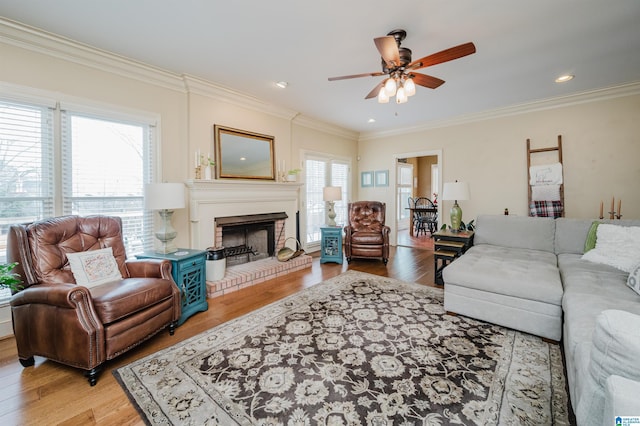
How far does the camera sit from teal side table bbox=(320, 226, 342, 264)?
15.4ft

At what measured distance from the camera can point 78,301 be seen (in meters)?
1.74

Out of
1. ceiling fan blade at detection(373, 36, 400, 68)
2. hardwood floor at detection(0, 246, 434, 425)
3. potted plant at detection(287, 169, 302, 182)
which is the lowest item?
hardwood floor at detection(0, 246, 434, 425)

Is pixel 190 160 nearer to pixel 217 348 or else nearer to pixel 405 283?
pixel 217 348

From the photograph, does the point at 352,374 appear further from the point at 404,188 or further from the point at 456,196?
the point at 404,188

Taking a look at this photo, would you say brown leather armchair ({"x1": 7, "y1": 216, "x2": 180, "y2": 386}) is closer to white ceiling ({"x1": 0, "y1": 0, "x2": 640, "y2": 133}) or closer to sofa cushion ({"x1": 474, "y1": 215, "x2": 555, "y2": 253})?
white ceiling ({"x1": 0, "y1": 0, "x2": 640, "y2": 133})

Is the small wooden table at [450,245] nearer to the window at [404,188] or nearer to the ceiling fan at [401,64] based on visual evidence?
the ceiling fan at [401,64]

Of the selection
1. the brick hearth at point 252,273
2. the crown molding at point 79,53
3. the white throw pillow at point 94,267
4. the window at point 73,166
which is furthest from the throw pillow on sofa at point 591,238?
the crown molding at point 79,53

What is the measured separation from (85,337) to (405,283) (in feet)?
10.6

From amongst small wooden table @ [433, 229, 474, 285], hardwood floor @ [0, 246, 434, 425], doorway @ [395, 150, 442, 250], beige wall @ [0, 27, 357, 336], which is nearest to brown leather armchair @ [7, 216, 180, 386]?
hardwood floor @ [0, 246, 434, 425]

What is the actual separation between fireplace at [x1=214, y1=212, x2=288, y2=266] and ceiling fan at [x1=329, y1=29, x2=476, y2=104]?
251 cm

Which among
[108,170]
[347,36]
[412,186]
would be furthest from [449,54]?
[412,186]

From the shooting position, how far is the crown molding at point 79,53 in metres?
2.37

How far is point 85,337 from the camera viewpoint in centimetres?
173

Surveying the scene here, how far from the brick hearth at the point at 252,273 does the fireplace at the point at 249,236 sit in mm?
244
